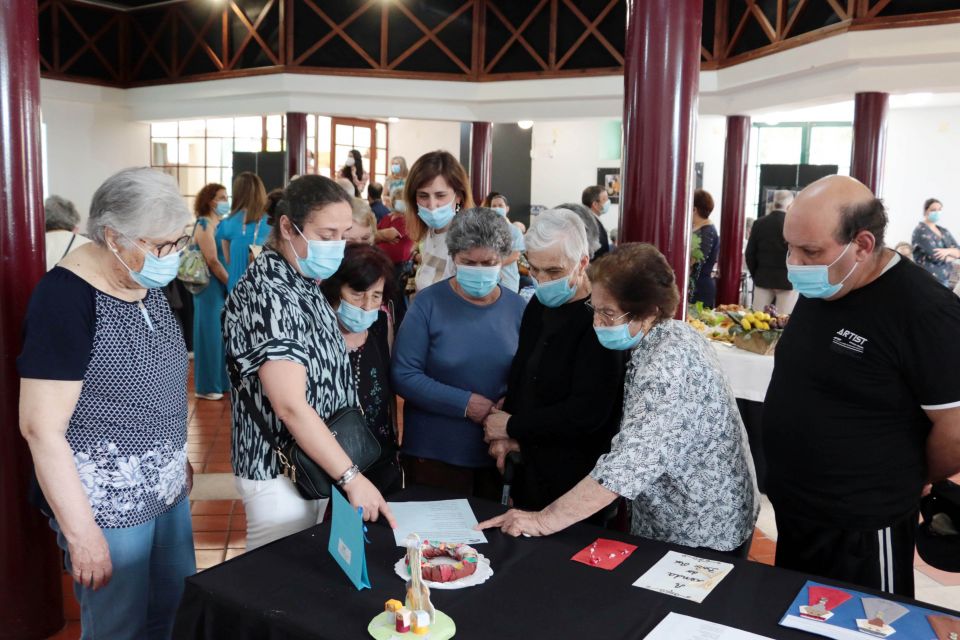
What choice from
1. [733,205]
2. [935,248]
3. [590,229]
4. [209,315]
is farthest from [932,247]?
[209,315]

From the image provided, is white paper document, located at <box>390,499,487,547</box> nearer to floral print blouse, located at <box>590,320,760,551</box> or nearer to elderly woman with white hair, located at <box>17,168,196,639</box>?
floral print blouse, located at <box>590,320,760,551</box>

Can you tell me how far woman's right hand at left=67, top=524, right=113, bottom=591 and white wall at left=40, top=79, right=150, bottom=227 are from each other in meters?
10.4

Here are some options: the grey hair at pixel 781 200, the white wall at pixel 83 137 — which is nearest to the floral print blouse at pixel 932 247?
the grey hair at pixel 781 200

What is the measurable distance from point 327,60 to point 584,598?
29.5 feet

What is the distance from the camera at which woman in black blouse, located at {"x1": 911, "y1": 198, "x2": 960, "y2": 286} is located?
8883 millimetres

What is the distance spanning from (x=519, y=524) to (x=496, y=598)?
321 millimetres

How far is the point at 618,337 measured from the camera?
6.57 ft

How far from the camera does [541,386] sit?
2.33 meters

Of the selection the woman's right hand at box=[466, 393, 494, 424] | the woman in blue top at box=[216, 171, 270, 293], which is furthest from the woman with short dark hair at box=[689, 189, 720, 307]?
the woman's right hand at box=[466, 393, 494, 424]

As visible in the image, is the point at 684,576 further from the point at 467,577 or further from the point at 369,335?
the point at 369,335

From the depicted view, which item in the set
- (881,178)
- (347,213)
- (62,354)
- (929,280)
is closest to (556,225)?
(347,213)

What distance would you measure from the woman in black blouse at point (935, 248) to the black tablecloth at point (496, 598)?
8.43 m

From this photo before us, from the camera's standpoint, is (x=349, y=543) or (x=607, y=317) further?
(x=607, y=317)

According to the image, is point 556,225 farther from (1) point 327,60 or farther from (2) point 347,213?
(1) point 327,60
